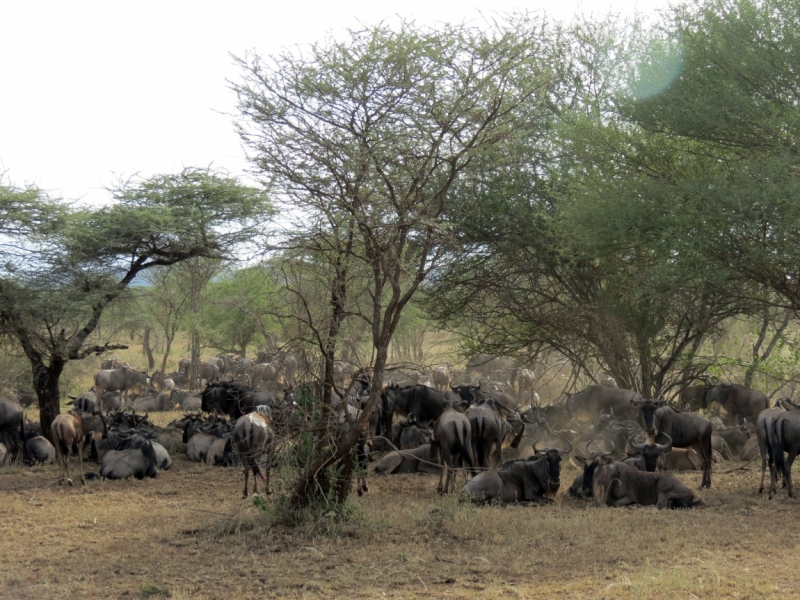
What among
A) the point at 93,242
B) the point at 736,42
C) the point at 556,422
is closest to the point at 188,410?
the point at 93,242

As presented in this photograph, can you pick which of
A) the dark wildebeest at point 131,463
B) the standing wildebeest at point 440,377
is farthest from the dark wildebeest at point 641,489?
the standing wildebeest at point 440,377

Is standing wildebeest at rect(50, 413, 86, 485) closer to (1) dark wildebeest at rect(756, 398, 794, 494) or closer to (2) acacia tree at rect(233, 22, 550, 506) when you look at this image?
(2) acacia tree at rect(233, 22, 550, 506)

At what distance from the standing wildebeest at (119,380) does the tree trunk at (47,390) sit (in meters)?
8.97

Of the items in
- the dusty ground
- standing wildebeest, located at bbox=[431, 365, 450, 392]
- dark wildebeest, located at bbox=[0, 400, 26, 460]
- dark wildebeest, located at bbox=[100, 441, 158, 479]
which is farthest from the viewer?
standing wildebeest, located at bbox=[431, 365, 450, 392]

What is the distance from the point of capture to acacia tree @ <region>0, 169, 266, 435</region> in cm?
1448

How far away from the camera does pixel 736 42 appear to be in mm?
11930

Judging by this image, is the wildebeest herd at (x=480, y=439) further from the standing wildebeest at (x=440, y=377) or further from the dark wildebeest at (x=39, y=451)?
the standing wildebeest at (x=440, y=377)

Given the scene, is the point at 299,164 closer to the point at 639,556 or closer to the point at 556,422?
the point at 639,556

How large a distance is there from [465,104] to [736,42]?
17.1 feet

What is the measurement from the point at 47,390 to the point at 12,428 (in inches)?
55.6

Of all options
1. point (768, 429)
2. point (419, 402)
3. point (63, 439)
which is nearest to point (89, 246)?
point (63, 439)

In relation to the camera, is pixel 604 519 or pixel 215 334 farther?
pixel 215 334

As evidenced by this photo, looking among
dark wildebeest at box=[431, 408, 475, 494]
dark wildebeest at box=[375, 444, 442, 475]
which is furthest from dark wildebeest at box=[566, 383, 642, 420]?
dark wildebeest at box=[431, 408, 475, 494]

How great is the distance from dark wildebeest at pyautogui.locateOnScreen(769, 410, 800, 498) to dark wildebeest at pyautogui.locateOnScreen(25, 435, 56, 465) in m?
10.6
